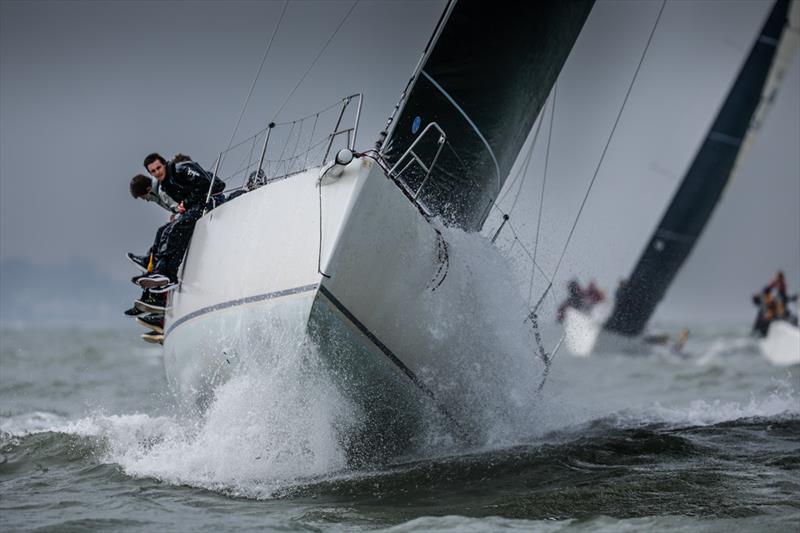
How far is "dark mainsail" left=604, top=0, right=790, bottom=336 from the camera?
650 inches

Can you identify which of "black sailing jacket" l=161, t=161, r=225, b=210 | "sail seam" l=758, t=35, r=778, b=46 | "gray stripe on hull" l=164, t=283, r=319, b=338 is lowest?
"gray stripe on hull" l=164, t=283, r=319, b=338

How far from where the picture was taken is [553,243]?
5902 millimetres

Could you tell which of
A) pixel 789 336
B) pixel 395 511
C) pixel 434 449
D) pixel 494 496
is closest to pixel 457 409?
pixel 434 449

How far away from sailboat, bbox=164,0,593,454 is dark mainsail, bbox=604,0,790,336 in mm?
11895

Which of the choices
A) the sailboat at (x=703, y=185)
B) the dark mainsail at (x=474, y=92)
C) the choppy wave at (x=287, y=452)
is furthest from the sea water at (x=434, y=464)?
the sailboat at (x=703, y=185)

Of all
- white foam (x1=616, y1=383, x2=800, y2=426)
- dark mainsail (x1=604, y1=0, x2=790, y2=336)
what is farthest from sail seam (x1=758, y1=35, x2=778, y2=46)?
white foam (x1=616, y1=383, x2=800, y2=426)

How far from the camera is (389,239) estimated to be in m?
4.42

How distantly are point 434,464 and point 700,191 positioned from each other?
13995 mm

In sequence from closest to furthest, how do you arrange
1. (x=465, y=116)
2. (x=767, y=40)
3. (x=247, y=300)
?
(x=247, y=300) < (x=465, y=116) < (x=767, y=40)

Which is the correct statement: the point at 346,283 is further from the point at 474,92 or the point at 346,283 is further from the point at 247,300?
the point at 474,92

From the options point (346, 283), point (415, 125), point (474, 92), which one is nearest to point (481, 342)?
point (346, 283)

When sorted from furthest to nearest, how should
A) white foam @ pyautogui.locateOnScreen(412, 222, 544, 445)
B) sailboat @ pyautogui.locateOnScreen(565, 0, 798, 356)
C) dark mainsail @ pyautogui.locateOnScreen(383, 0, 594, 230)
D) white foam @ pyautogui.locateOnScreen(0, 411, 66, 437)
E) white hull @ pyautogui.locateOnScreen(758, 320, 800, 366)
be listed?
sailboat @ pyautogui.locateOnScreen(565, 0, 798, 356), white hull @ pyautogui.locateOnScreen(758, 320, 800, 366), white foam @ pyautogui.locateOnScreen(0, 411, 66, 437), dark mainsail @ pyautogui.locateOnScreen(383, 0, 594, 230), white foam @ pyautogui.locateOnScreen(412, 222, 544, 445)

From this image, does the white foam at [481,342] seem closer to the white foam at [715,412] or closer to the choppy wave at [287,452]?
the choppy wave at [287,452]

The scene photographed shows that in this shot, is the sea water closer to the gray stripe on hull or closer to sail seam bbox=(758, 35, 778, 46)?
the gray stripe on hull
